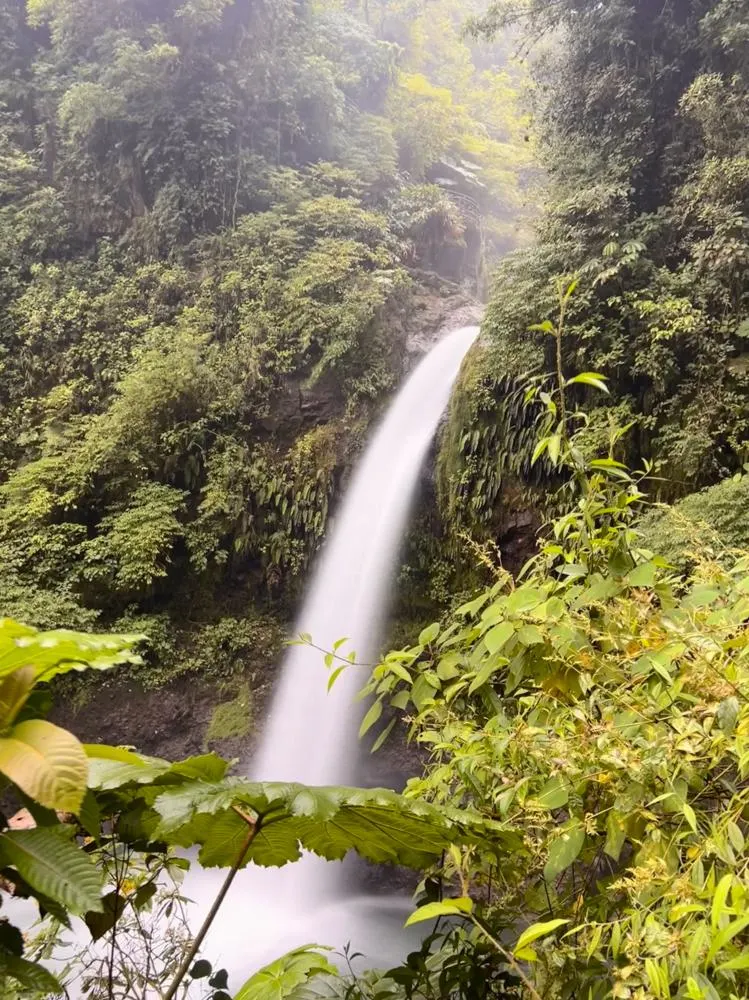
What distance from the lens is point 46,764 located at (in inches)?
24.1

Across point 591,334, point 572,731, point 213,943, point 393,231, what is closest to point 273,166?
point 393,231

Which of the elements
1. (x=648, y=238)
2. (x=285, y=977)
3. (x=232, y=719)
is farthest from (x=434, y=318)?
(x=285, y=977)

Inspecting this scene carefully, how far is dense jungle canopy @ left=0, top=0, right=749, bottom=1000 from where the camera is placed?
90 centimetres

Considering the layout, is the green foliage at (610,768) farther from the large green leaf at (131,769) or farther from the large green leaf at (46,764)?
the large green leaf at (46,764)

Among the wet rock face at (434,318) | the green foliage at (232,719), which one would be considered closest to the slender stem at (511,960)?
the green foliage at (232,719)

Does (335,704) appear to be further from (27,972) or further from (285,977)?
(27,972)

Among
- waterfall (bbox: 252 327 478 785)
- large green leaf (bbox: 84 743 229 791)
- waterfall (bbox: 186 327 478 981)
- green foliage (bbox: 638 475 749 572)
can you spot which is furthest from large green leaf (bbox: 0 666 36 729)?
waterfall (bbox: 252 327 478 785)

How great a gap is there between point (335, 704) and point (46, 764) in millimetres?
6307

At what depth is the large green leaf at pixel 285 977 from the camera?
3.10 ft

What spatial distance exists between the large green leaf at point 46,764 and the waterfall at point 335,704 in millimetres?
4681

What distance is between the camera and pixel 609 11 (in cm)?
609

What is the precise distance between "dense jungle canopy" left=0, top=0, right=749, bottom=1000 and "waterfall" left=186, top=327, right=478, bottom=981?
0.33 metres

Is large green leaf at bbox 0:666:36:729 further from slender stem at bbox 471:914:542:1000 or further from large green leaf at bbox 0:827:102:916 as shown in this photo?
slender stem at bbox 471:914:542:1000

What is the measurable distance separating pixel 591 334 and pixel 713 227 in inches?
54.8
